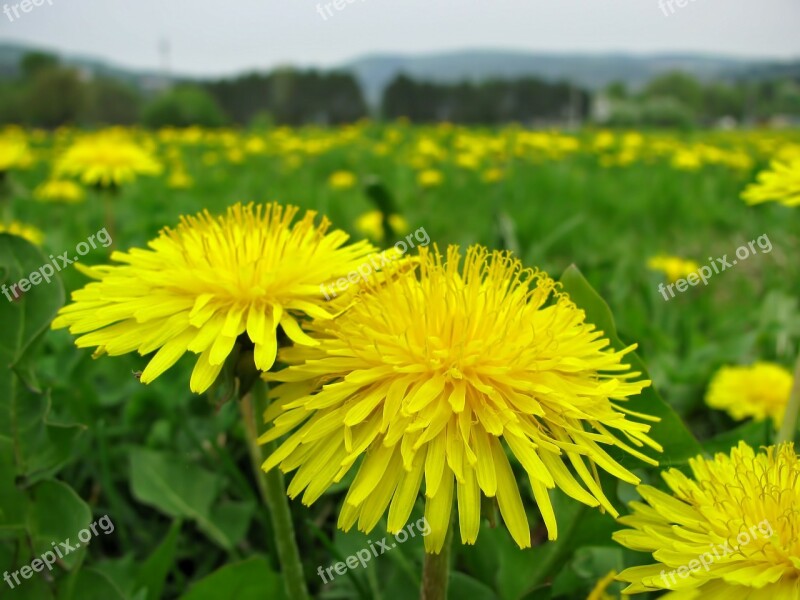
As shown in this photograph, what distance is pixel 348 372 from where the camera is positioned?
884 mm

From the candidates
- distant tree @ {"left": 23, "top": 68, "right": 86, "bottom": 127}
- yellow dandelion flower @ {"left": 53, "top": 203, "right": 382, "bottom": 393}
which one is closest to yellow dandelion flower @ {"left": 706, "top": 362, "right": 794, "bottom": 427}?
yellow dandelion flower @ {"left": 53, "top": 203, "right": 382, "bottom": 393}

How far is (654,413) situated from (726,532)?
0.30m

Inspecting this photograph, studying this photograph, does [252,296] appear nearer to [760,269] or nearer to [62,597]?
[62,597]

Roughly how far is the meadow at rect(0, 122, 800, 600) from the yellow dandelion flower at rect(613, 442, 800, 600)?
86 mm

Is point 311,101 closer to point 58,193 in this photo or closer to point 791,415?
point 58,193

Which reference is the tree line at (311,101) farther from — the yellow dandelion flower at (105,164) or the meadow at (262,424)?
the yellow dandelion flower at (105,164)

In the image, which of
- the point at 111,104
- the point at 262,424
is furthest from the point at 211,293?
the point at 111,104

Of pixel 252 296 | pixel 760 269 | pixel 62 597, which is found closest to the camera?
pixel 252 296

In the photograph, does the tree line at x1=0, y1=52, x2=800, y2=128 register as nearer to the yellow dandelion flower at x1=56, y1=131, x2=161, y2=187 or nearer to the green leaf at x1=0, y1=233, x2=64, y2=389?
the yellow dandelion flower at x1=56, y1=131, x2=161, y2=187

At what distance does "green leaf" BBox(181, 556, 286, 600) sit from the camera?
3.28 ft

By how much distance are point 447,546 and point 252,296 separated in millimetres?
448

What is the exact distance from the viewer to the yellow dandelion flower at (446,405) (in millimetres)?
772

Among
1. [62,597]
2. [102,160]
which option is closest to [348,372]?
[62,597]

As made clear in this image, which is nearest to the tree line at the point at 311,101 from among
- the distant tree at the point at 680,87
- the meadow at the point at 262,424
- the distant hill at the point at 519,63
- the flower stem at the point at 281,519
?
the distant tree at the point at 680,87
